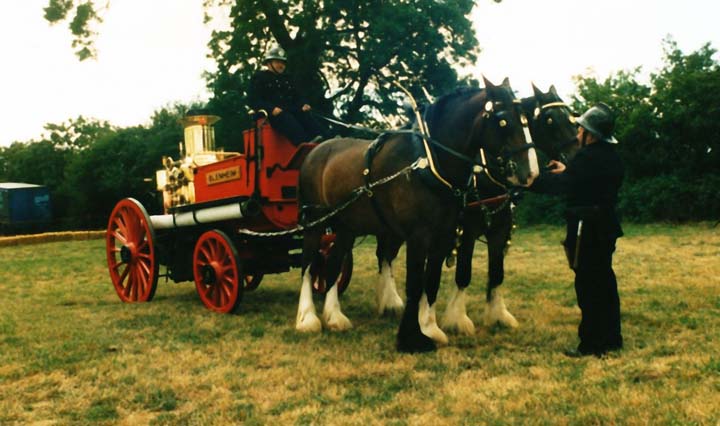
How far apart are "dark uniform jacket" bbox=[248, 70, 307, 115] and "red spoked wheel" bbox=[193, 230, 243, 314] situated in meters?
1.64

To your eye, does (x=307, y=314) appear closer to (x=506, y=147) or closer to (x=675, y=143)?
(x=506, y=147)

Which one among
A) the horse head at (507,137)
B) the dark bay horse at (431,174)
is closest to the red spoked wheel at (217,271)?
the dark bay horse at (431,174)

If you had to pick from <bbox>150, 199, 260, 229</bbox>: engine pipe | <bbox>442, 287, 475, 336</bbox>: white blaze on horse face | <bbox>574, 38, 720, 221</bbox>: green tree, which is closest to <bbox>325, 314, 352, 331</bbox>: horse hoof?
<bbox>442, 287, 475, 336</bbox>: white blaze on horse face

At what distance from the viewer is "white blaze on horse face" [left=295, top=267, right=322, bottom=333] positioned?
7207mm

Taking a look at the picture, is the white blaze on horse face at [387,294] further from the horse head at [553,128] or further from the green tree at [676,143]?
the green tree at [676,143]

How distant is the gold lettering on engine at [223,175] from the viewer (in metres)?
8.13

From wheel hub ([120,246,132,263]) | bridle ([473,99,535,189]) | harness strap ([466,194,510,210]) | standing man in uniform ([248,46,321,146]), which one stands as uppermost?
standing man in uniform ([248,46,321,146])

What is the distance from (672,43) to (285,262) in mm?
20106

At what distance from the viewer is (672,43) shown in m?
23.8

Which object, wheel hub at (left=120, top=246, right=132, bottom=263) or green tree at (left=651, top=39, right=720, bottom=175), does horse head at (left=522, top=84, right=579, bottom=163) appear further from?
green tree at (left=651, top=39, right=720, bottom=175)

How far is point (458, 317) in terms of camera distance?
6879mm

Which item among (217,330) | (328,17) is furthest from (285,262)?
(328,17)

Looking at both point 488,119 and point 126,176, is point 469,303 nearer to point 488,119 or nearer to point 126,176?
point 488,119

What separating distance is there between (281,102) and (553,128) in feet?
10.7
